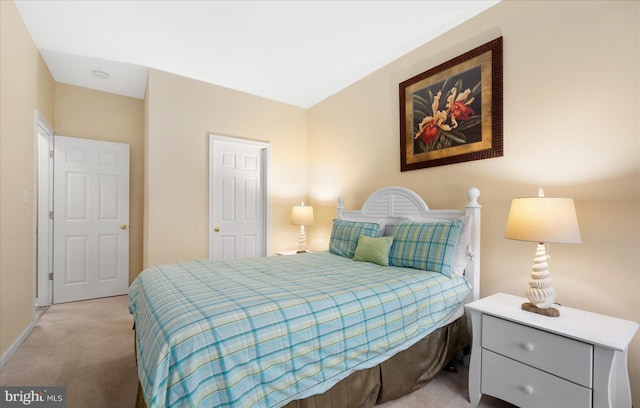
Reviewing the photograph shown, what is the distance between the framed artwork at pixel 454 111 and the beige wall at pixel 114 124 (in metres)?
3.65

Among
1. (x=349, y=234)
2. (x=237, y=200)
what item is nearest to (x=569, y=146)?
(x=349, y=234)

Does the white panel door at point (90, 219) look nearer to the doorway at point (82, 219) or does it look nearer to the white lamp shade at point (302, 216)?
the doorway at point (82, 219)

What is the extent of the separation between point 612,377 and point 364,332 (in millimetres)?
1157

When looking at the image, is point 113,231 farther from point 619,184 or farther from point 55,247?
point 619,184

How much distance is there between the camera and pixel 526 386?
156 centimetres

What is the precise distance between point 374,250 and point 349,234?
460 mm

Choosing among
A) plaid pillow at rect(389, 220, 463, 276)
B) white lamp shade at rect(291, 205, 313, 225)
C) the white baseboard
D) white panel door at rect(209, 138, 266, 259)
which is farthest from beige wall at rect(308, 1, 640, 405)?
the white baseboard

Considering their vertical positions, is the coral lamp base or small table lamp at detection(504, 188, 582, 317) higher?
small table lamp at detection(504, 188, 582, 317)

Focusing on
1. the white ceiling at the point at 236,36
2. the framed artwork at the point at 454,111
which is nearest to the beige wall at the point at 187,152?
the white ceiling at the point at 236,36

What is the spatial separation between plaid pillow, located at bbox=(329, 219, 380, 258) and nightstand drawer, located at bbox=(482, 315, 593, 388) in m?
1.23

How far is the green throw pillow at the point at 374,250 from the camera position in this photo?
243 centimetres

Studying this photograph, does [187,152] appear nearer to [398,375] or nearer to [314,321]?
[314,321]

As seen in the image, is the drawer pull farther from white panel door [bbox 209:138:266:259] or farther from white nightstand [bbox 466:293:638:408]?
white panel door [bbox 209:138:266:259]

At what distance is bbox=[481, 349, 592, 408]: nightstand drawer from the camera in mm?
1412
